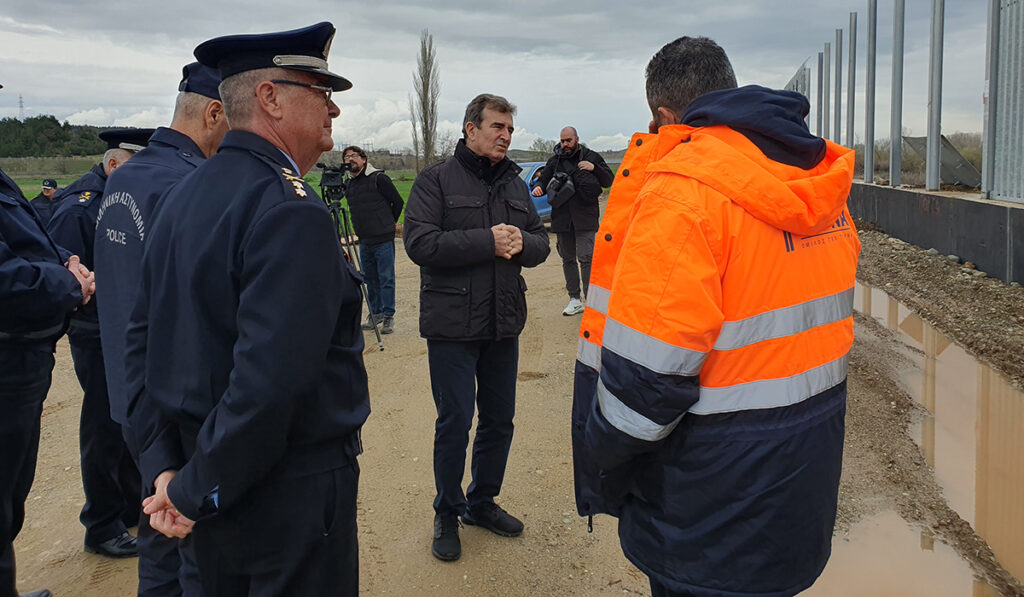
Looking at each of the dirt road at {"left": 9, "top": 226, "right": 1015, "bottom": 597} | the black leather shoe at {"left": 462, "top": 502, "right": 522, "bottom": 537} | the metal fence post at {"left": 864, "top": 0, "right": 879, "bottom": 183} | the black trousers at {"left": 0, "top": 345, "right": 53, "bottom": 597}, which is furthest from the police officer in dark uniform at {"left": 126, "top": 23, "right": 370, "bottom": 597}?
the metal fence post at {"left": 864, "top": 0, "right": 879, "bottom": 183}

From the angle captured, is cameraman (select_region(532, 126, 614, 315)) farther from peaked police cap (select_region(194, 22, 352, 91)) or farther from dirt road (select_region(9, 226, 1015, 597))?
peaked police cap (select_region(194, 22, 352, 91))

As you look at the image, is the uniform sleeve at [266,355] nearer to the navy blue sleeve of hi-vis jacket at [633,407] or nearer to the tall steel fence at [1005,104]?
the navy blue sleeve of hi-vis jacket at [633,407]

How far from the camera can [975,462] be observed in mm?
4496

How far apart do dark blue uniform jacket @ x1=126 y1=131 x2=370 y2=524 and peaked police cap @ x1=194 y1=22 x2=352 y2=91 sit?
19 cm

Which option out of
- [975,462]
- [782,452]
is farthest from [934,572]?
[782,452]

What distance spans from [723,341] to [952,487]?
321 cm

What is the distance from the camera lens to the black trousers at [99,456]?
3.80 m

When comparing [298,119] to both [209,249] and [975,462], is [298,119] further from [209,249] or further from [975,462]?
[975,462]

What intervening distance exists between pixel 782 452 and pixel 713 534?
279 millimetres

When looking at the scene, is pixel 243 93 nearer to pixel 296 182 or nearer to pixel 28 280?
pixel 296 182

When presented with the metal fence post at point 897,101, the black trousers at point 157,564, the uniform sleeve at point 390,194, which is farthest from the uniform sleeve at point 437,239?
the metal fence post at point 897,101

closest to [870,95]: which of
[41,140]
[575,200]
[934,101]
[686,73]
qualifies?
[934,101]

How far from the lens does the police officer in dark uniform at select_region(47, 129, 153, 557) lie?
3795mm

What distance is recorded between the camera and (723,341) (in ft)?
6.08
